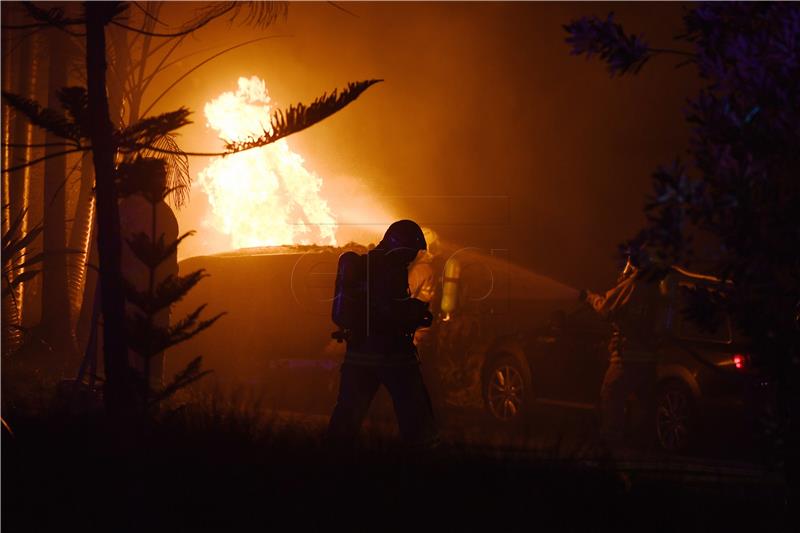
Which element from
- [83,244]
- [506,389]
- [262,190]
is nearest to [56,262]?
[83,244]

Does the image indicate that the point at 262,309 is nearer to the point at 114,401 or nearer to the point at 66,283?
Result: the point at 66,283

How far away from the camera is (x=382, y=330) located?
7.89 metres

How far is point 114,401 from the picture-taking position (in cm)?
716

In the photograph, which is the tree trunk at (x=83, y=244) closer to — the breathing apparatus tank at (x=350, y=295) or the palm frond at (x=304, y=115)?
the breathing apparatus tank at (x=350, y=295)

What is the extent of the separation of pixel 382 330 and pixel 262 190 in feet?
55.3

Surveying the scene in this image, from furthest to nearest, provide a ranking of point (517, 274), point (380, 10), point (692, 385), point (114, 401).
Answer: point (380, 10) → point (517, 274) → point (692, 385) → point (114, 401)

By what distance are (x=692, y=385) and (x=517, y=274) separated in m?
8.17

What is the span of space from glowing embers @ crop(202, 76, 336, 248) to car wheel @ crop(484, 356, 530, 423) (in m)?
11.6

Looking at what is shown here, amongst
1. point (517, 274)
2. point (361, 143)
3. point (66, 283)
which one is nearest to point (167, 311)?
point (66, 283)

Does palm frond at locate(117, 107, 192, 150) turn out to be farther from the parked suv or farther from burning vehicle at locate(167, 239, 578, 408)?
burning vehicle at locate(167, 239, 578, 408)

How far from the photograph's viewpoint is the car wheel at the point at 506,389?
12.5m

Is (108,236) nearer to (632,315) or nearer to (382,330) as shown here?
Result: (382,330)

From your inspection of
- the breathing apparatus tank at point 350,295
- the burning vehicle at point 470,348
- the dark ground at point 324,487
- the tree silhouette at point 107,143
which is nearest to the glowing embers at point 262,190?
the burning vehicle at point 470,348

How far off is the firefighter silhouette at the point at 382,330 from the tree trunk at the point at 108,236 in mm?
1481
